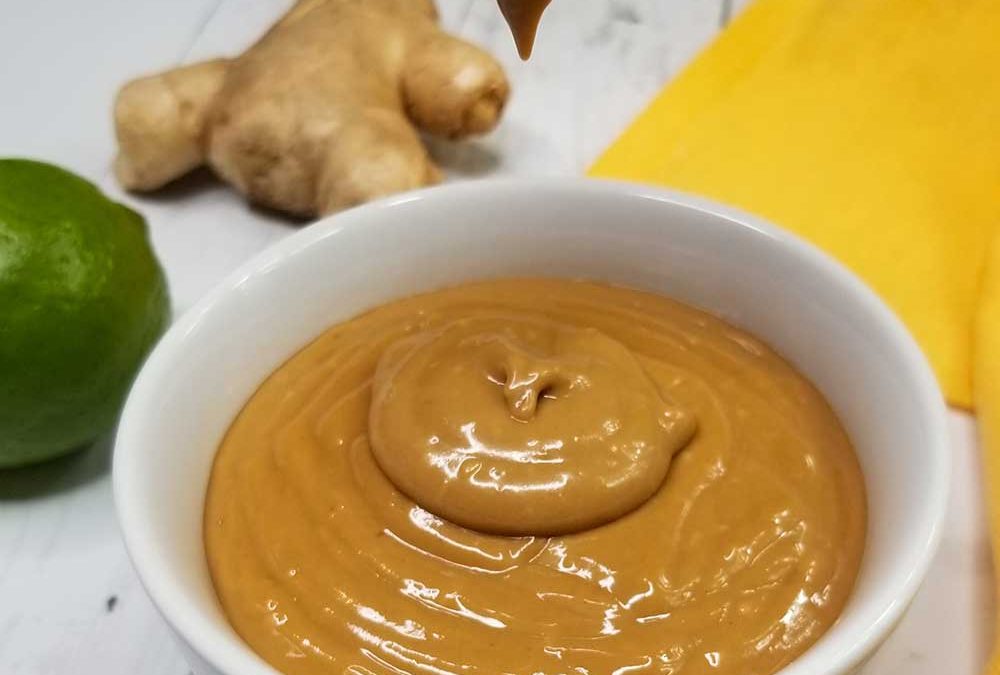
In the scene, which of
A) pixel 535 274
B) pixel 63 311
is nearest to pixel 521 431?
pixel 535 274

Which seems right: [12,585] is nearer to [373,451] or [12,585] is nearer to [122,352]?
[122,352]

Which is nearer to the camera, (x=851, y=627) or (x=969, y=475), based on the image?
(x=851, y=627)

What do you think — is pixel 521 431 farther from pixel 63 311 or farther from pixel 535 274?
pixel 63 311

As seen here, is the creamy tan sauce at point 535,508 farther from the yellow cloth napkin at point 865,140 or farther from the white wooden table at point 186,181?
the yellow cloth napkin at point 865,140

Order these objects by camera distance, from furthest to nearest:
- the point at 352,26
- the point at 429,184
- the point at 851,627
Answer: the point at 352,26 → the point at 429,184 → the point at 851,627

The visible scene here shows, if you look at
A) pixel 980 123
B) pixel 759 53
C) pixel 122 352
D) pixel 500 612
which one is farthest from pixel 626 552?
pixel 759 53

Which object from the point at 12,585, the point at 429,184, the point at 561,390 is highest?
the point at 561,390

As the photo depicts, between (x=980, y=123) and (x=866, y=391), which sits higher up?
(x=866, y=391)
